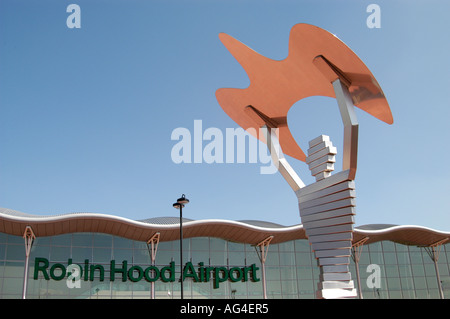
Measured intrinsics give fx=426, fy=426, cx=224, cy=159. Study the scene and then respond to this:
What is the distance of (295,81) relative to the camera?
14.9 m

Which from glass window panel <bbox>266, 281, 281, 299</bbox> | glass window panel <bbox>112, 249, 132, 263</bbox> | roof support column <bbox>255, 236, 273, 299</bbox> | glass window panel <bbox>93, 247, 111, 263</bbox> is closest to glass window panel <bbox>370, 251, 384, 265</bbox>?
glass window panel <bbox>266, 281, 281, 299</bbox>

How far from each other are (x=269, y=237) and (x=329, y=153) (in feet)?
56.6

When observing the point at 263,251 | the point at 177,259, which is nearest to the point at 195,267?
the point at 177,259

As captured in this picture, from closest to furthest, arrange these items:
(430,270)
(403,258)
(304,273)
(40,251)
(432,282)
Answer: (40,251), (304,273), (403,258), (432,282), (430,270)

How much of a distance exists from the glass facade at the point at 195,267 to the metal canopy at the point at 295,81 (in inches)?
561

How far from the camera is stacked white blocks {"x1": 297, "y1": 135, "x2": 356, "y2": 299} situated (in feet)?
40.7

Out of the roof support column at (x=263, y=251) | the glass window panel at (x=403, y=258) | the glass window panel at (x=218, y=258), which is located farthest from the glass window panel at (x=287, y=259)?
the glass window panel at (x=403, y=258)

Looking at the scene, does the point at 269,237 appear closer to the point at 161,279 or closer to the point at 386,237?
the point at 161,279

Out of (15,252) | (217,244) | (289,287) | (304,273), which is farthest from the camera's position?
(304,273)

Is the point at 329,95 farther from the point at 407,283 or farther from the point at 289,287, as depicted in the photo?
the point at 407,283

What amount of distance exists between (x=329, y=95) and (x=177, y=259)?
58.9 ft

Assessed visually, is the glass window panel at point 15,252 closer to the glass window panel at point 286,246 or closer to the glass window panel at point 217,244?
the glass window panel at point 217,244

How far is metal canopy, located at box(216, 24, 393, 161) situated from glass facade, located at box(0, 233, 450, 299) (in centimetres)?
1424
